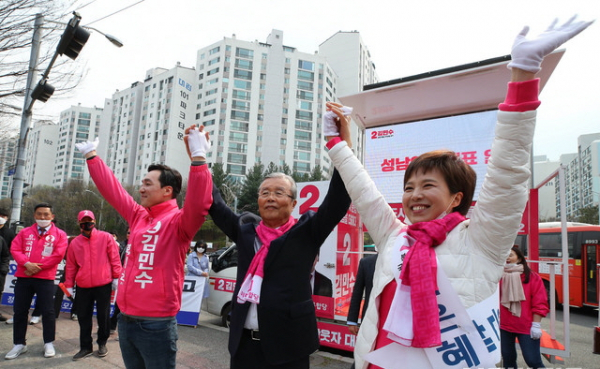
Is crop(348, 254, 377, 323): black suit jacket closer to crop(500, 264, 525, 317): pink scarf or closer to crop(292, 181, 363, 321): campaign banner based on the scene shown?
crop(292, 181, 363, 321): campaign banner

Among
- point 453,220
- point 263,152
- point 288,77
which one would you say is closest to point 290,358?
point 453,220

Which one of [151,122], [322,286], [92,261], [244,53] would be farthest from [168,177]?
[151,122]

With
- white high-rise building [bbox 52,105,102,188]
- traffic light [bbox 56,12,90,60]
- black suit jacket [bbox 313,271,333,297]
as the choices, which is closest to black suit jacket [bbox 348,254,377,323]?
black suit jacket [bbox 313,271,333,297]

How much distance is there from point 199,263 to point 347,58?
2693 inches

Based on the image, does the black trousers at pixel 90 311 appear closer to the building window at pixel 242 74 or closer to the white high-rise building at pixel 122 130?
the building window at pixel 242 74

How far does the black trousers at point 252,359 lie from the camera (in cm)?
195

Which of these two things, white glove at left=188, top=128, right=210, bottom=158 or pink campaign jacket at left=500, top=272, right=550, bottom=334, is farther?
pink campaign jacket at left=500, top=272, right=550, bottom=334

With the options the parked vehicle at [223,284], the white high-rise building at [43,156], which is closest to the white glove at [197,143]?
the parked vehicle at [223,284]

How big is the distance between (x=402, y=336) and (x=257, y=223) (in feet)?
4.33

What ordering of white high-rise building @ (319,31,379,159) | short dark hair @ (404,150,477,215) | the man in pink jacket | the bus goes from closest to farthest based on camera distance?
short dark hair @ (404,150,477,215), the man in pink jacket, the bus, white high-rise building @ (319,31,379,159)

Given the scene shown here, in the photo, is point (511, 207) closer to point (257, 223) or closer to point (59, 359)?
point (257, 223)

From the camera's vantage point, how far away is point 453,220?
142 cm

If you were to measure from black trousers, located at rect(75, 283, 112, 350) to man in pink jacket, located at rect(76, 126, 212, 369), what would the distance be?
266 cm

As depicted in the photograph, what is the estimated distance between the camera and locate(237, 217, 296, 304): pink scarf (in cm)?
197
